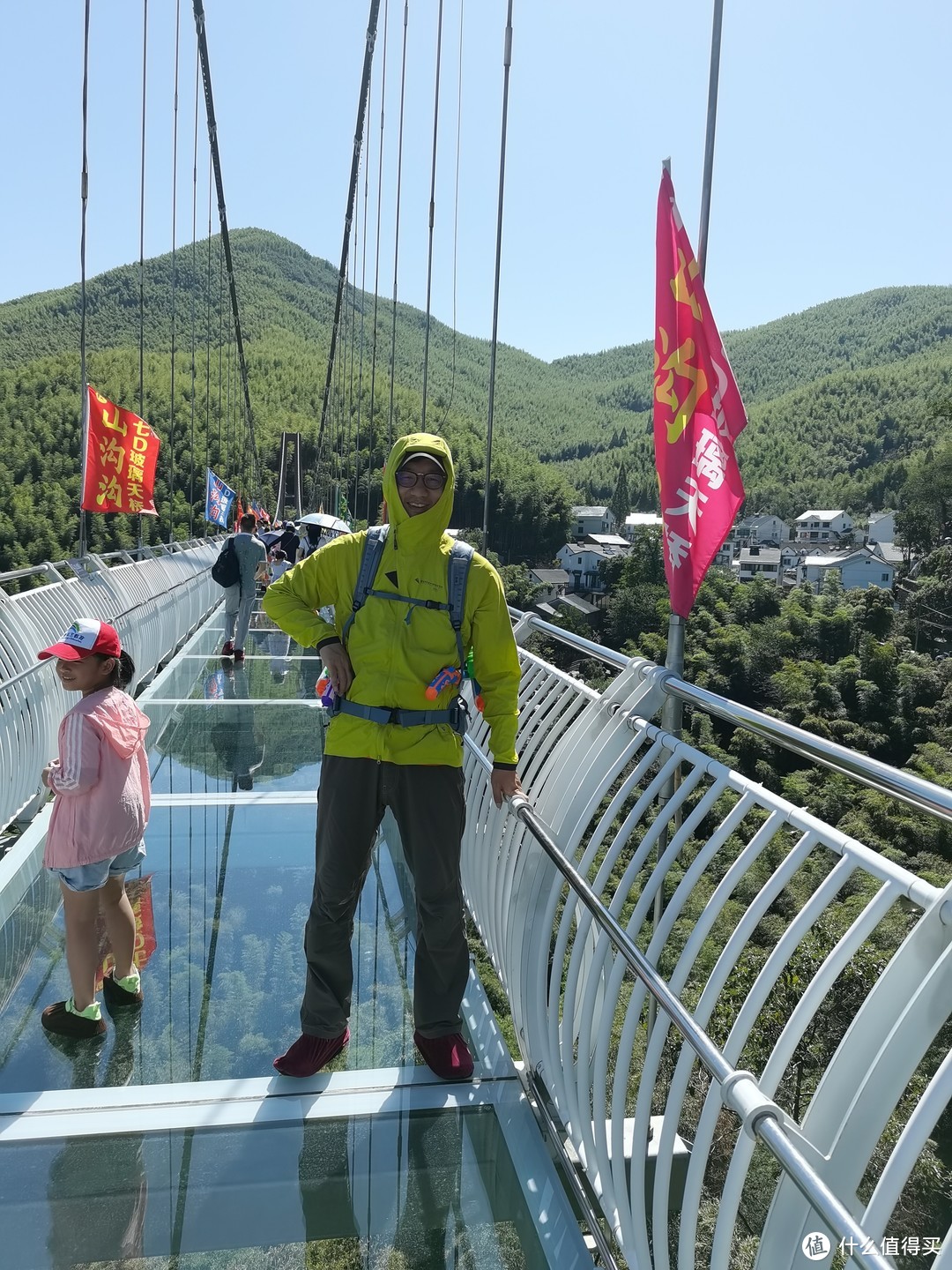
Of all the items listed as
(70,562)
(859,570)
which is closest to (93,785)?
(70,562)

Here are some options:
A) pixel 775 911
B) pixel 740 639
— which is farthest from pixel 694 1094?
pixel 740 639

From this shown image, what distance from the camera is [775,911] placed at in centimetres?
3622

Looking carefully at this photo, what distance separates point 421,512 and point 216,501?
15.0 metres

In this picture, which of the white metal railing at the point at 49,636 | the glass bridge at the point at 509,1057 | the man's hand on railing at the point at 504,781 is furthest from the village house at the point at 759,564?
the man's hand on railing at the point at 504,781

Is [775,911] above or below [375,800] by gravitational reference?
below

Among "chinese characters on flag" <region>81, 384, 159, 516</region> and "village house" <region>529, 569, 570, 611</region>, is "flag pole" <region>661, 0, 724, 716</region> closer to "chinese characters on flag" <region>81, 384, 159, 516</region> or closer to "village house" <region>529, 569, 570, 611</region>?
"chinese characters on flag" <region>81, 384, 159, 516</region>

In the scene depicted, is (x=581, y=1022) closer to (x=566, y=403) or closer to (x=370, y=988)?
(x=370, y=988)

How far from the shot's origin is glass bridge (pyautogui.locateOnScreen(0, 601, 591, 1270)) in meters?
1.75

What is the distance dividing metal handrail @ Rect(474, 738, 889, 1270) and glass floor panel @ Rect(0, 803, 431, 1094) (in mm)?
965

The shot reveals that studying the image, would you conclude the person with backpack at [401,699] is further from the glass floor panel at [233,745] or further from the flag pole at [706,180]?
the glass floor panel at [233,745]

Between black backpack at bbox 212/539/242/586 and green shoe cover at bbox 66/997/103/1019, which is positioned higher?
black backpack at bbox 212/539/242/586

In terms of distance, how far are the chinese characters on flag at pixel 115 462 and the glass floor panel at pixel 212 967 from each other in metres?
4.65

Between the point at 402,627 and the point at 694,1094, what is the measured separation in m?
16.8

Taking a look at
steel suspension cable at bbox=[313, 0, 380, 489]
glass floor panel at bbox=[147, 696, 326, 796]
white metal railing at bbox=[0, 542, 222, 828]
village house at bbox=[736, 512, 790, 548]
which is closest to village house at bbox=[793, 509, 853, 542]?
village house at bbox=[736, 512, 790, 548]
